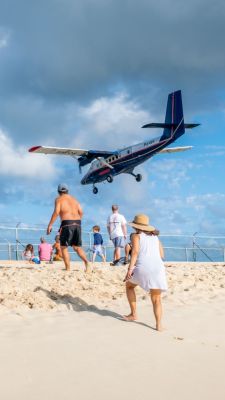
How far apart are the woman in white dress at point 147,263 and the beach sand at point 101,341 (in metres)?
0.49

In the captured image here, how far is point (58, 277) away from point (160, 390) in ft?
15.8

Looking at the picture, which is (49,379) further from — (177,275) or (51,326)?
(177,275)

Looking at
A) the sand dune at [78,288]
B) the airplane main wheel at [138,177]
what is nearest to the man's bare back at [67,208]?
the sand dune at [78,288]

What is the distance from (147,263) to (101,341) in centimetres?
122

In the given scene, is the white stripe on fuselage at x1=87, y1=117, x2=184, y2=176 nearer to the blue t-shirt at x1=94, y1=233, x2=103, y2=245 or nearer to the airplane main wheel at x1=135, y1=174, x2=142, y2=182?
the airplane main wheel at x1=135, y1=174, x2=142, y2=182

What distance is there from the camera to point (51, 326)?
643cm

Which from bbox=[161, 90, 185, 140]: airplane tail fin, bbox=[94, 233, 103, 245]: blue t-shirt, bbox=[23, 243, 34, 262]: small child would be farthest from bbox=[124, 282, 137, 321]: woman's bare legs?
bbox=[161, 90, 185, 140]: airplane tail fin

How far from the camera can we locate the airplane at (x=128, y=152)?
3528cm

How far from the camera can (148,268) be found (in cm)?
663

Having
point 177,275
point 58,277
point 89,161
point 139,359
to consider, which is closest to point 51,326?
point 139,359

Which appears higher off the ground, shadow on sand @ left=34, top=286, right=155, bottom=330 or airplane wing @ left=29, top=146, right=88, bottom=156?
airplane wing @ left=29, top=146, right=88, bottom=156

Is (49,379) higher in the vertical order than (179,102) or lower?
lower

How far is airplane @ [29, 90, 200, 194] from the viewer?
3528 centimetres

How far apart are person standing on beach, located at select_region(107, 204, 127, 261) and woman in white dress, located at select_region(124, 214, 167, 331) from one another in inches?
240
